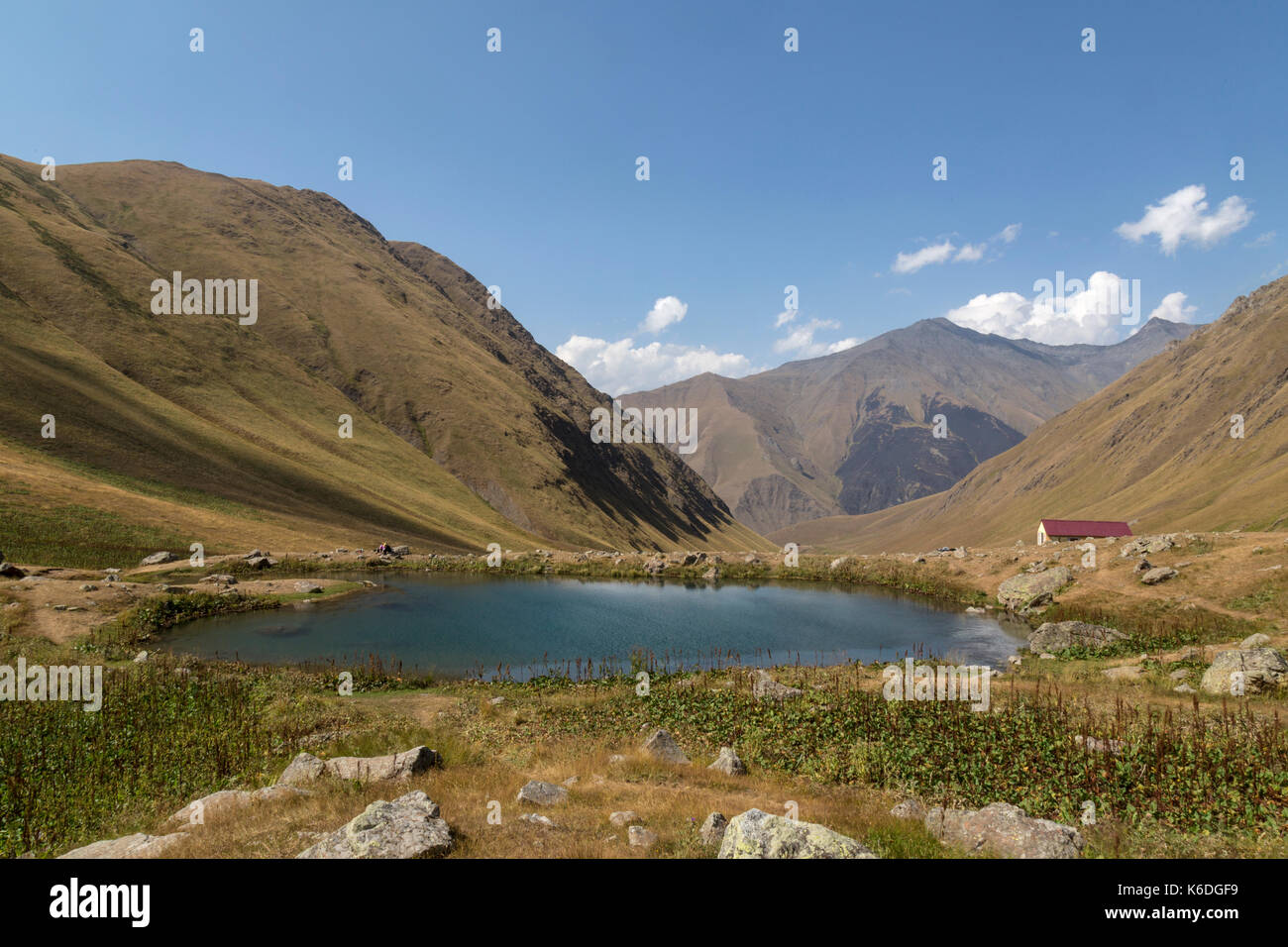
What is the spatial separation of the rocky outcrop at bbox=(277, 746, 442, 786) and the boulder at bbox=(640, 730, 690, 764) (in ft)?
21.9

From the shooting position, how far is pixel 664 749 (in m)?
19.2

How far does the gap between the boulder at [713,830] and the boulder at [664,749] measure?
7477 mm

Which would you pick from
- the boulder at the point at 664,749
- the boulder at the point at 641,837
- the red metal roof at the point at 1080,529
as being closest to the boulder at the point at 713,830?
the boulder at the point at 641,837

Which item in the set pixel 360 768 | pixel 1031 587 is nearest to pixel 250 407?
pixel 360 768

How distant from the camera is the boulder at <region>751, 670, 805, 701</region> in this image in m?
26.9

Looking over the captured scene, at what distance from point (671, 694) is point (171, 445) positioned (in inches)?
3463

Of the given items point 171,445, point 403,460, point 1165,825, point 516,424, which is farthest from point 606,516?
point 1165,825

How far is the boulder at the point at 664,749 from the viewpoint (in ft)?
61.7

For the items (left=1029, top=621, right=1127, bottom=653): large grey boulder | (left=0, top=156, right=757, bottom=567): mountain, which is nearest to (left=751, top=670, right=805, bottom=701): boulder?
(left=1029, top=621, right=1127, bottom=653): large grey boulder

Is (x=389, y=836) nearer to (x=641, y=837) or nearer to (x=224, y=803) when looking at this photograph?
(x=641, y=837)

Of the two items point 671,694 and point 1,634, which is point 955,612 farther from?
point 1,634

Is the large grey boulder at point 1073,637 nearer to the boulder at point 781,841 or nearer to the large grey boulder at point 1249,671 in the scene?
the large grey boulder at point 1249,671

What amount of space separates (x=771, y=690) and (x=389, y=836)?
20921 millimetres
